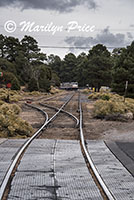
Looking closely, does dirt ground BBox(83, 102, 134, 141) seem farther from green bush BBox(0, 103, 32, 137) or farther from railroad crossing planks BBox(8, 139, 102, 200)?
railroad crossing planks BBox(8, 139, 102, 200)

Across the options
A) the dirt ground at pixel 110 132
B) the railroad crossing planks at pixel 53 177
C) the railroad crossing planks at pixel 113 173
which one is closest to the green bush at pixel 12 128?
the dirt ground at pixel 110 132

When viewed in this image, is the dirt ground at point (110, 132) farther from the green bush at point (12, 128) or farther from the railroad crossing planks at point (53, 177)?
the railroad crossing planks at point (53, 177)

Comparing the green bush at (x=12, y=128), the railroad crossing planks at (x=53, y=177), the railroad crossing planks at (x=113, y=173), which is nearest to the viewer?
the railroad crossing planks at (x=53, y=177)

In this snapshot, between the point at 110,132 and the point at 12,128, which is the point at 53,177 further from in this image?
the point at 110,132

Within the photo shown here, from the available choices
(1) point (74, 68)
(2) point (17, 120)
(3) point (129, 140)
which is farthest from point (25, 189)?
(1) point (74, 68)

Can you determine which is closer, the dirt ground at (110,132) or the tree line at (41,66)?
the dirt ground at (110,132)

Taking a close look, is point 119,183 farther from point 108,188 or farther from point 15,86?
point 15,86

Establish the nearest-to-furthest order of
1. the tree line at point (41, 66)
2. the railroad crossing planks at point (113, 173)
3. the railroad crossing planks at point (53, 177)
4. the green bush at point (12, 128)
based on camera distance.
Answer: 1. the railroad crossing planks at point (53, 177)
2. the railroad crossing planks at point (113, 173)
3. the green bush at point (12, 128)
4. the tree line at point (41, 66)

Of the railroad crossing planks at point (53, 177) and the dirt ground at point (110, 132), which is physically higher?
the railroad crossing planks at point (53, 177)

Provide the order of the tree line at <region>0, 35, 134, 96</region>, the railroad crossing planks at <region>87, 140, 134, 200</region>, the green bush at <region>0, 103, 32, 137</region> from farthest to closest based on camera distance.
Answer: the tree line at <region>0, 35, 134, 96</region> < the green bush at <region>0, 103, 32, 137</region> < the railroad crossing planks at <region>87, 140, 134, 200</region>

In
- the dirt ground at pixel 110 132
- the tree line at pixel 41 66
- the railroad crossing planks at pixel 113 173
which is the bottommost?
the dirt ground at pixel 110 132

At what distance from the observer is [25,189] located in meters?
4.27

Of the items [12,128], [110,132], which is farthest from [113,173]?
[110,132]

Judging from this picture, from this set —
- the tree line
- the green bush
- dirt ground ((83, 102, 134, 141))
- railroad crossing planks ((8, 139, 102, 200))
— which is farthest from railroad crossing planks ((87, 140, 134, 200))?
the tree line
